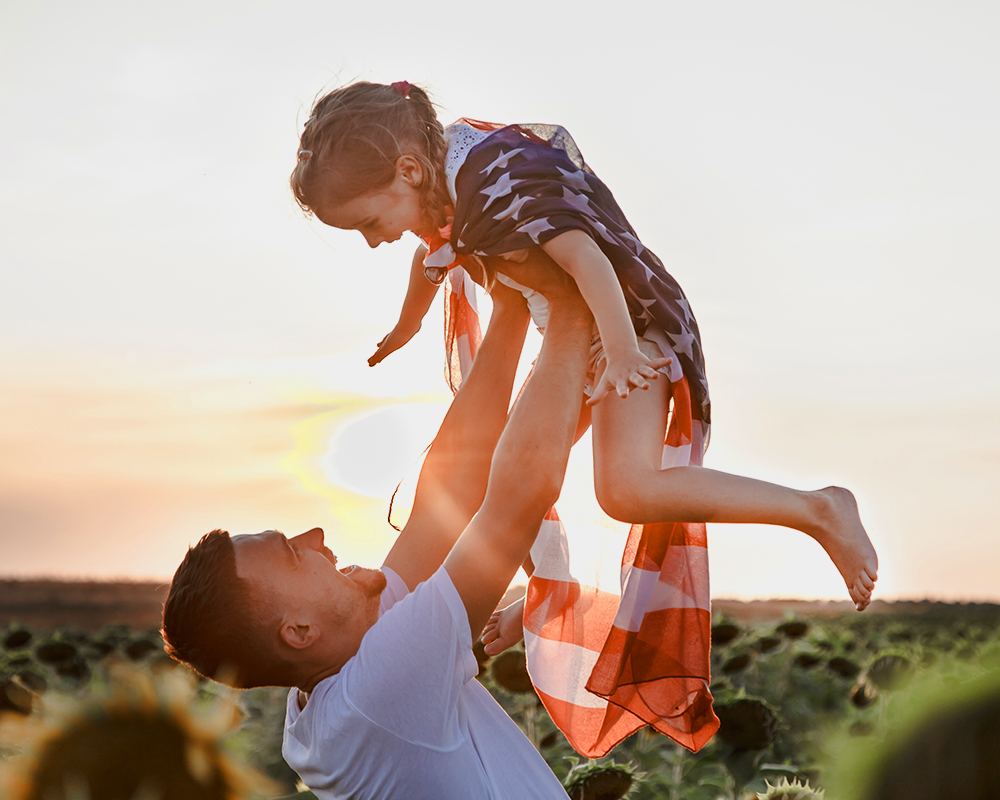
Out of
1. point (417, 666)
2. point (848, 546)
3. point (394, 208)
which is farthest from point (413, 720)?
point (394, 208)

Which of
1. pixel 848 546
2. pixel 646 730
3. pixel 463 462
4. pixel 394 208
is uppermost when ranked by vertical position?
pixel 394 208

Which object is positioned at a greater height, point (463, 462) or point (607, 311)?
point (607, 311)

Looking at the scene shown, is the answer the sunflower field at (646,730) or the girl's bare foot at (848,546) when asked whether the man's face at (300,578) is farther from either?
the girl's bare foot at (848,546)

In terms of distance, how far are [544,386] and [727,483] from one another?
0.71m

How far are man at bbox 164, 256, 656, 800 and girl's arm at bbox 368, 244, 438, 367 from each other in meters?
1.11

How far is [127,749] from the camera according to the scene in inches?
65.3

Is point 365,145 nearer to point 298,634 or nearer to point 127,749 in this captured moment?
point 298,634

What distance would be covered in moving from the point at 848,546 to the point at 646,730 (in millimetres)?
2423

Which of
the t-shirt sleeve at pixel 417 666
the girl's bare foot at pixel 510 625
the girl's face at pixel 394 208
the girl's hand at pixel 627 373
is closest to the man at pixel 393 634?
the t-shirt sleeve at pixel 417 666

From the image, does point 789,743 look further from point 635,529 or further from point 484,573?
point 484,573

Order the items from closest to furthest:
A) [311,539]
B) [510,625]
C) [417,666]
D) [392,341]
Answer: [417,666]
[311,539]
[510,625]
[392,341]

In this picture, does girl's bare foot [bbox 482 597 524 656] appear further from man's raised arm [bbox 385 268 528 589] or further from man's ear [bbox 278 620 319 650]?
man's ear [bbox 278 620 319 650]

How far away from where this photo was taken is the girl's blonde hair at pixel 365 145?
2.84m

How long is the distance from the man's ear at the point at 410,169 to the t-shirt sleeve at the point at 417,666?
1402mm
